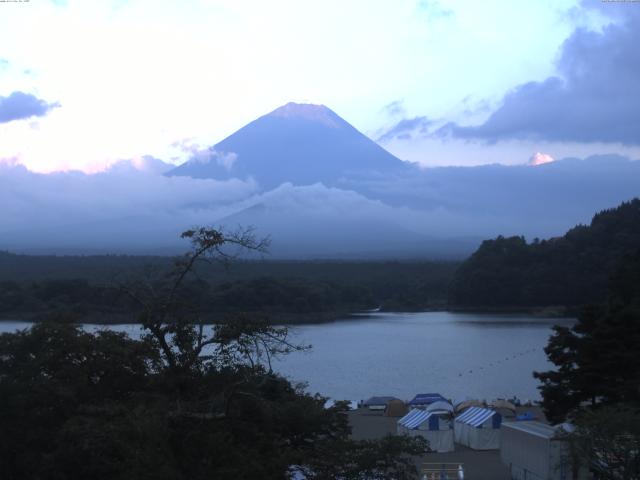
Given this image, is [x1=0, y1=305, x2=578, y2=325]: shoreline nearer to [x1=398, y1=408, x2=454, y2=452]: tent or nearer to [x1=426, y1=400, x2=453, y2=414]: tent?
[x1=426, y1=400, x2=453, y2=414]: tent

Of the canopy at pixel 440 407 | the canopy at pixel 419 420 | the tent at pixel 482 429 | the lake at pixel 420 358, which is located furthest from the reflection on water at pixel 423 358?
the tent at pixel 482 429

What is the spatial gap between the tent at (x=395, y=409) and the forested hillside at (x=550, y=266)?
24.8 m

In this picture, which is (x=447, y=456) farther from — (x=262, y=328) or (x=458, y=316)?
(x=458, y=316)

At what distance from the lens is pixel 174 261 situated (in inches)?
232

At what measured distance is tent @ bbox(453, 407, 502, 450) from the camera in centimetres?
1160

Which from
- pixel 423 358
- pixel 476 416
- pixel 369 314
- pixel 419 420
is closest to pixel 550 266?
pixel 369 314

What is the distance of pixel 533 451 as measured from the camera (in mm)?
9039

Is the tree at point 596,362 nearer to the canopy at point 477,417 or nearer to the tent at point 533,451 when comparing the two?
the tent at point 533,451

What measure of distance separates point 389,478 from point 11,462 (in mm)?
2560

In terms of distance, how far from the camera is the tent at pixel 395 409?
14.7m

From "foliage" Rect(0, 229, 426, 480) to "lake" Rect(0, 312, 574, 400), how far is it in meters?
6.20

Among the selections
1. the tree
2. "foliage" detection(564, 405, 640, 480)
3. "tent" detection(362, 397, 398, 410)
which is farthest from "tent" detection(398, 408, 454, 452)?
"foliage" detection(564, 405, 640, 480)

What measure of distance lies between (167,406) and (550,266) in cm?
3740

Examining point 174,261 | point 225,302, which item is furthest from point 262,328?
point 225,302
